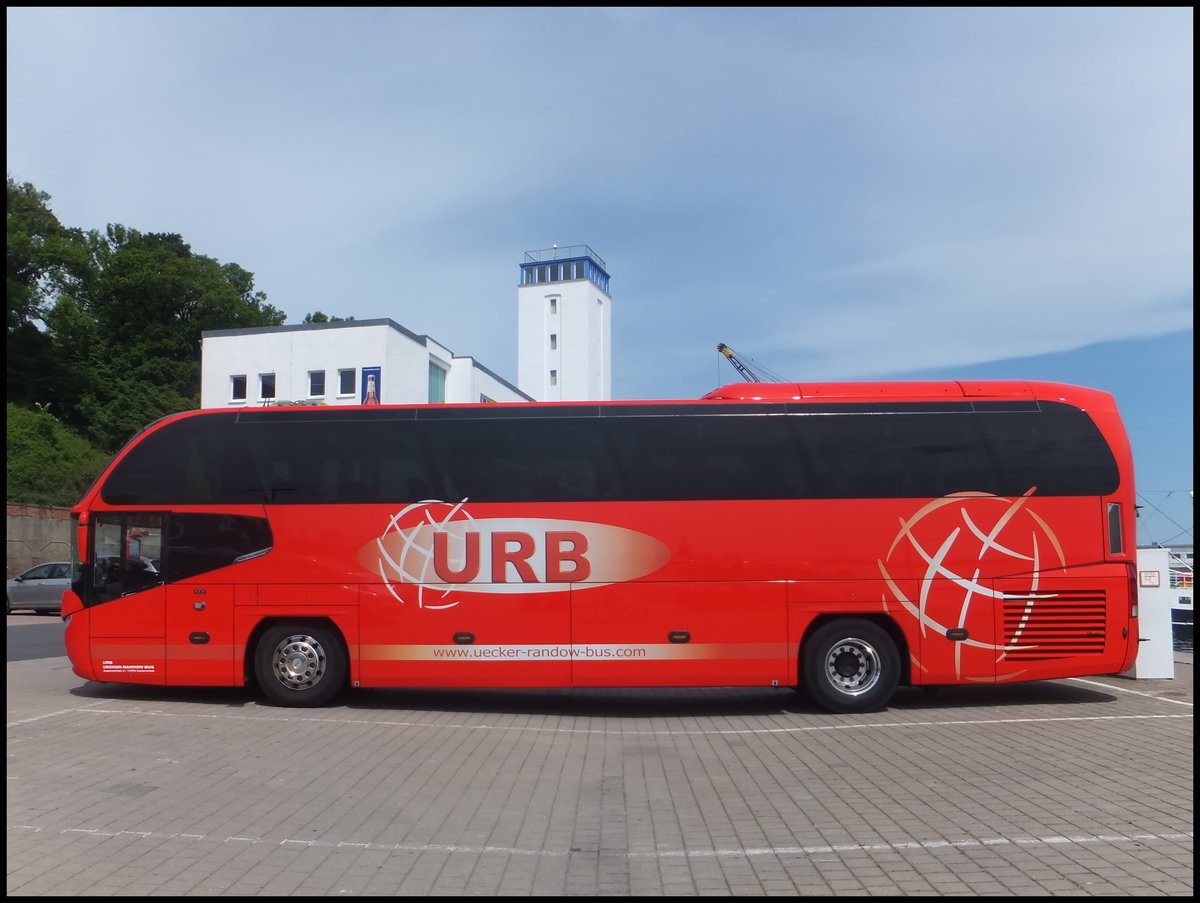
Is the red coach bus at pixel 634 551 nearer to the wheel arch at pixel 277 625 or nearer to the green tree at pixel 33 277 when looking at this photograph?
the wheel arch at pixel 277 625

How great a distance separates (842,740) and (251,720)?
6074 mm

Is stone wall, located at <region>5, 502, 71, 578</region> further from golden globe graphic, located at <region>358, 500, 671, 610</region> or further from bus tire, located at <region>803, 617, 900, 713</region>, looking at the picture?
bus tire, located at <region>803, 617, 900, 713</region>

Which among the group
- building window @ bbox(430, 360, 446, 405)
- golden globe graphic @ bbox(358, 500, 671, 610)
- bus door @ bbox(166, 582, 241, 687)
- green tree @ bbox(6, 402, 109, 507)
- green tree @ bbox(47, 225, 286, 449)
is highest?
green tree @ bbox(47, 225, 286, 449)

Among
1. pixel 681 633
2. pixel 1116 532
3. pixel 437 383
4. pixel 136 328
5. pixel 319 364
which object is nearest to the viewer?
pixel 681 633

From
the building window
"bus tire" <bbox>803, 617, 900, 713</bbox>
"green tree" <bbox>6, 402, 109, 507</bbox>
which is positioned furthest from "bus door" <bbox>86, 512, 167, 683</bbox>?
the building window

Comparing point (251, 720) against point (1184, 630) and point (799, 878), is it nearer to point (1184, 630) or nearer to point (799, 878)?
point (799, 878)

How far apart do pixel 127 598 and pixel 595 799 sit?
710 centimetres

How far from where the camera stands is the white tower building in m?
72.4

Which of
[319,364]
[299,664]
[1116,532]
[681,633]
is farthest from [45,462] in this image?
[1116,532]

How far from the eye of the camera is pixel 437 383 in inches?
1866

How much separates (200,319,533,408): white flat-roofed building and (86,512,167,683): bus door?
28906 mm

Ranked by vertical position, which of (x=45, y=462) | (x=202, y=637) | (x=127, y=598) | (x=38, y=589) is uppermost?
(x=45, y=462)

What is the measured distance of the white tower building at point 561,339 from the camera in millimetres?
72375

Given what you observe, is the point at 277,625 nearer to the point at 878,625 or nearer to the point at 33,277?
the point at 878,625
